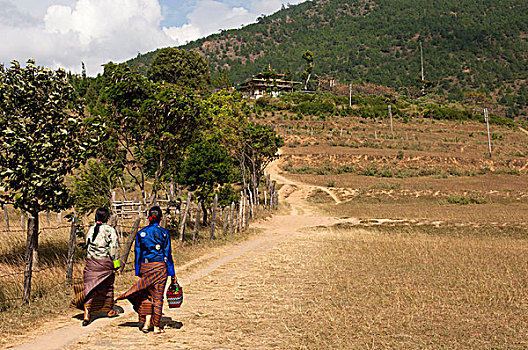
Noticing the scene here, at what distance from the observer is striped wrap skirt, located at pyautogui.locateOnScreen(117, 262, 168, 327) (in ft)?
25.1

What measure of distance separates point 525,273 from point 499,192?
30856 mm

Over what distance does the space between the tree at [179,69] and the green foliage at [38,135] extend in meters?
64.0

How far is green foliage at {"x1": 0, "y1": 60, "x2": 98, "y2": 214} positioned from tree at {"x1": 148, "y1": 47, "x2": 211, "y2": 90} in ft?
210

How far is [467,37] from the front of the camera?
177625 mm

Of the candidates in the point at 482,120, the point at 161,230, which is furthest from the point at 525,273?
the point at 482,120

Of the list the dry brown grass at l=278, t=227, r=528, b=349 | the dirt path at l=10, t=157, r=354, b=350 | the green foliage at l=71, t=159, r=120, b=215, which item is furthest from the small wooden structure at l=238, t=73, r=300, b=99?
the dry brown grass at l=278, t=227, r=528, b=349

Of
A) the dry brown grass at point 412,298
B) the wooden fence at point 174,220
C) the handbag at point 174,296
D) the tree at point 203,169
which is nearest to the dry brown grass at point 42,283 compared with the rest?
the wooden fence at point 174,220

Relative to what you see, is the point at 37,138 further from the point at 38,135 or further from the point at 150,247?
the point at 150,247

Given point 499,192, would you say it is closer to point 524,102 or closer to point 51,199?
point 51,199

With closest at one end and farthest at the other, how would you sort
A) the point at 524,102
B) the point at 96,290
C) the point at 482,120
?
the point at 96,290 → the point at 482,120 → the point at 524,102

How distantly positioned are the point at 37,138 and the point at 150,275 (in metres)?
4.34

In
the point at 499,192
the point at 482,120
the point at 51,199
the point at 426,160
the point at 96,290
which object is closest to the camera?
the point at 96,290

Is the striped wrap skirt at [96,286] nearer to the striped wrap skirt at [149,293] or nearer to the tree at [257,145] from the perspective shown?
the striped wrap skirt at [149,293]

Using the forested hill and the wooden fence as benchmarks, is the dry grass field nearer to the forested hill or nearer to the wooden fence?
the wooden fence
